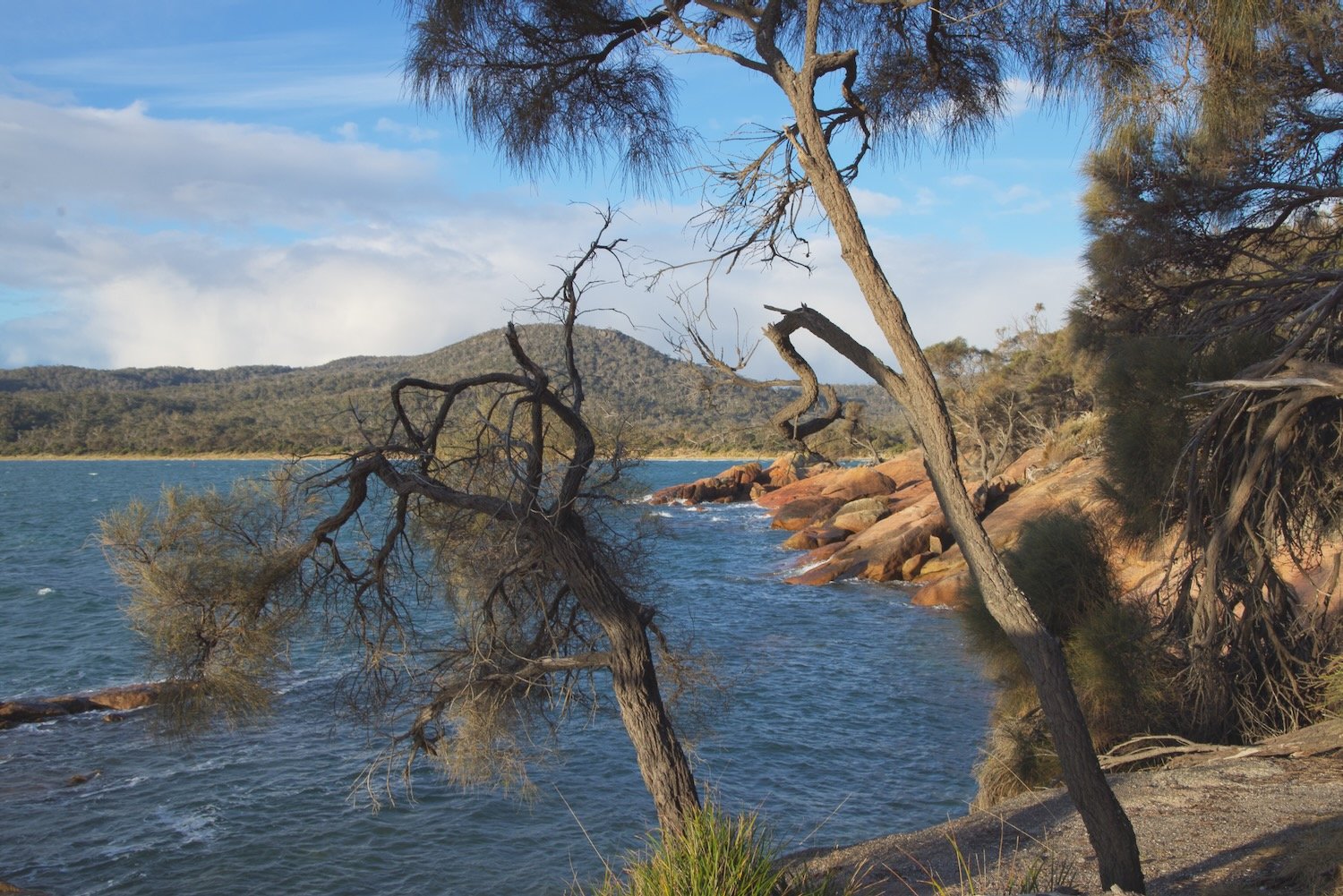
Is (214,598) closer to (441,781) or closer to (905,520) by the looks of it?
(441,781)

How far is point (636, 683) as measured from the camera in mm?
5898

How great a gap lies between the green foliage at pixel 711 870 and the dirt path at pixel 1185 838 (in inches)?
33.4

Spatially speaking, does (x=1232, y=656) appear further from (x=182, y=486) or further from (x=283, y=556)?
(x=182, y=486)

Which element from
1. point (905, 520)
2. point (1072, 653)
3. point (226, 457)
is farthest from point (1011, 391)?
point (226, 457)

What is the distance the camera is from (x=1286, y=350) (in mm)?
6672

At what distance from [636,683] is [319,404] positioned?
70571mm

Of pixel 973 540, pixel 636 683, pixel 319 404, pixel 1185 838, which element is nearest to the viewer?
pixel 973 540

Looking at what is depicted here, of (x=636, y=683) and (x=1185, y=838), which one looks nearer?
(x=636, y=683)

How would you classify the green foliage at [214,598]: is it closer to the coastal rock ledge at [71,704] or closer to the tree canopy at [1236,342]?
the tree canopy at [1236,342]

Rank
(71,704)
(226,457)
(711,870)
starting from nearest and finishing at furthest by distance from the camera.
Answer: (711,870), (71,704), (226,457)

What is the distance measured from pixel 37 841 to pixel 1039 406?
36.3 m

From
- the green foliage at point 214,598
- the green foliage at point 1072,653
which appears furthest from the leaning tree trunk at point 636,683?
the green foliage at point 1072,653

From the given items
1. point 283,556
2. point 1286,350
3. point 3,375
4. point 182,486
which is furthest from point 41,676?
point 3,375

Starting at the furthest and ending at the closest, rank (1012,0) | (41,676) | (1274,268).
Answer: (41,676) → (1274,268) → (1012,0)
